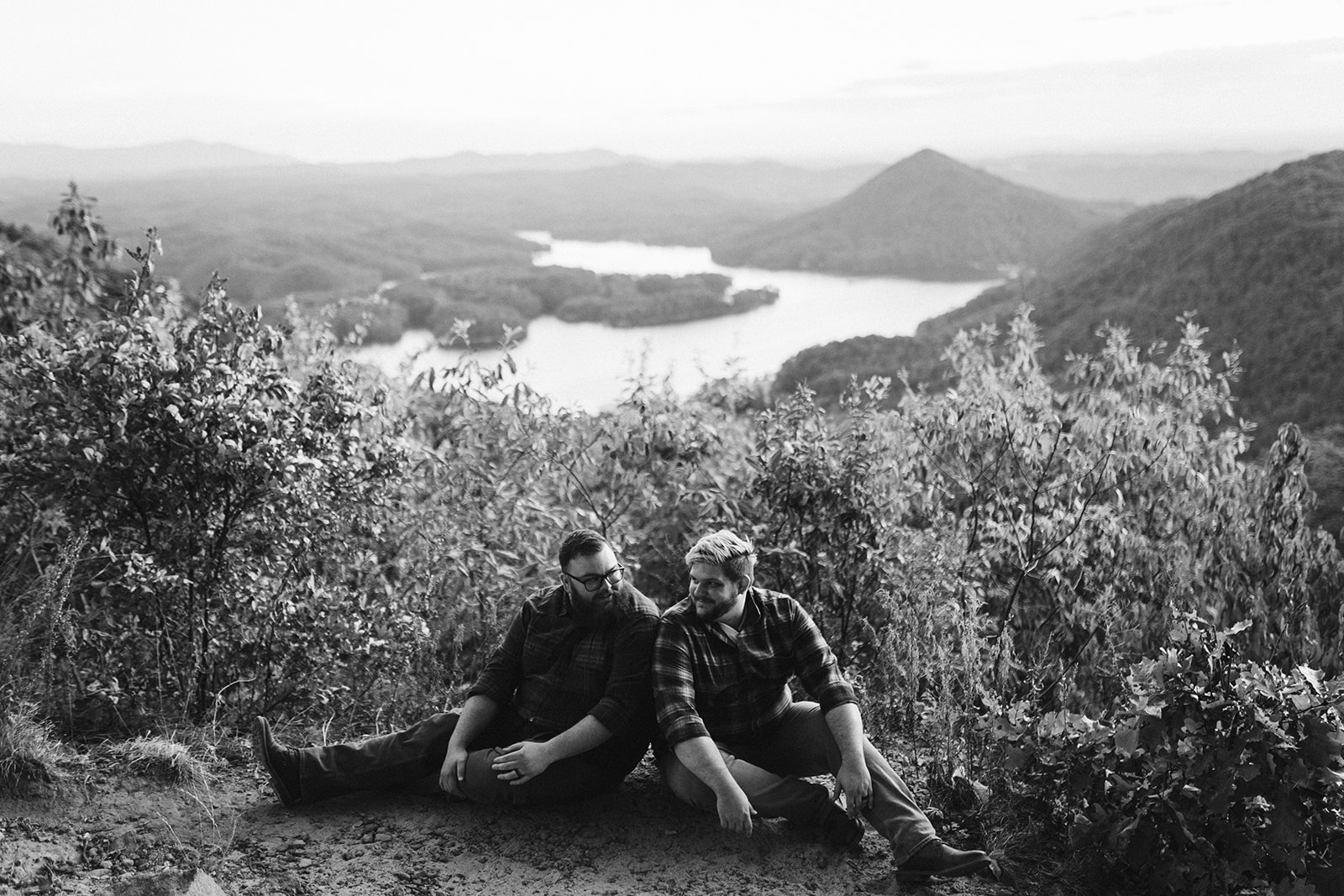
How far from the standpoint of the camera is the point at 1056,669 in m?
5.26

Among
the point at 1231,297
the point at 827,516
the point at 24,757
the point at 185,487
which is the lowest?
the point at 24,757

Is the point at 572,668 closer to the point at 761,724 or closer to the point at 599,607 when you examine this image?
the point at 599,607

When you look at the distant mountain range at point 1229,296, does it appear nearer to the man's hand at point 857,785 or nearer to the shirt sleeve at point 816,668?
the shirt sleeve at point 816,668

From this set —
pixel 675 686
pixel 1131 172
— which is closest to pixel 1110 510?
pixel 675 686

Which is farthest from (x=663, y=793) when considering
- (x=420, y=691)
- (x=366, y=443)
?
(x=366, y=443)

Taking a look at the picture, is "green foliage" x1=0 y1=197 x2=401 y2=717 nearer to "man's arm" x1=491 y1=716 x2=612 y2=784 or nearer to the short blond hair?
"man's arm" x1=491 y1=716 x2=612 y2=784

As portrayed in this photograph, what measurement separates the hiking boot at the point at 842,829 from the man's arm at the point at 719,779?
0.31 metres

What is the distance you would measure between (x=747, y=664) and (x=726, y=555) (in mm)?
463

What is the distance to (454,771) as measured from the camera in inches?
146

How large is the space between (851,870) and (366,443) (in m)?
2.86

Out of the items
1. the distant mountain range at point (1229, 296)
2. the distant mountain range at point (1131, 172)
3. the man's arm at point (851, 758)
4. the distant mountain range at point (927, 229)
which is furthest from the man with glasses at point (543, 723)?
the distant mountain range at point (1131, 172)

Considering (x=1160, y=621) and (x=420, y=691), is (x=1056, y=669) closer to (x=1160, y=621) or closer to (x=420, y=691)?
(x=1160, y=621)

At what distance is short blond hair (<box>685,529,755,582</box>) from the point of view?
3.51m

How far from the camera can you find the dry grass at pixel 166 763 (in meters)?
3.85
